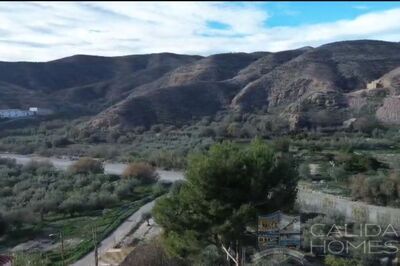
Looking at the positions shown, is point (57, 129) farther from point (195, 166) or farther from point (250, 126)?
point (195, 166)

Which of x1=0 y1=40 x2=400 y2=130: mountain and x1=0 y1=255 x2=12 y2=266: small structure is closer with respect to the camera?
x1=0 y1=255 x2=12 y2=266: small structure

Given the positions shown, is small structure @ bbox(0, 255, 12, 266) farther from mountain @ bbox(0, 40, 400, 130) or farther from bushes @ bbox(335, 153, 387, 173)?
mountain @ bbox(0, 40, 400, 130)

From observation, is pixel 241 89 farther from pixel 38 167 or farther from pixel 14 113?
pixel 38 167

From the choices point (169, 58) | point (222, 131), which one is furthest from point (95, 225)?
point (169, 58)

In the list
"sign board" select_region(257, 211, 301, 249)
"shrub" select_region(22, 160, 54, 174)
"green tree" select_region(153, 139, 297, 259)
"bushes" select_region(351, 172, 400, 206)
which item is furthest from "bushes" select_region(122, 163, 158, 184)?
"green tree" select_region(153, 139, 297, 259)

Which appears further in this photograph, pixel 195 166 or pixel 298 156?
pixel 298 156

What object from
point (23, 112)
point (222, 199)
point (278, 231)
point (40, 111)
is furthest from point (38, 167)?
point (40, 111)
